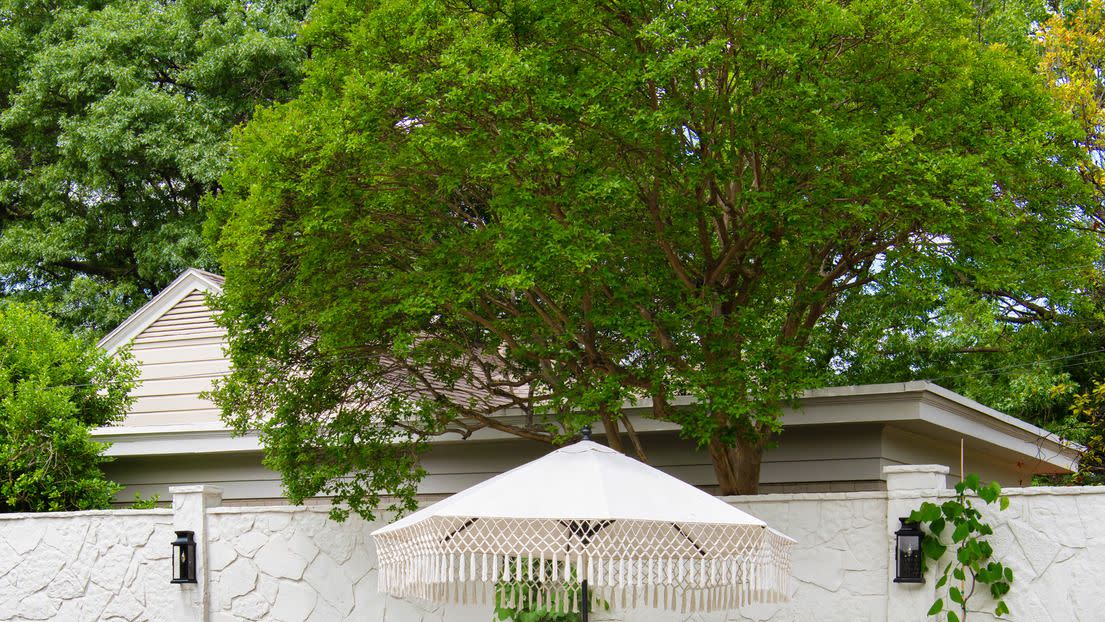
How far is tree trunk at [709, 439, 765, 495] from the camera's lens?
9156 mm

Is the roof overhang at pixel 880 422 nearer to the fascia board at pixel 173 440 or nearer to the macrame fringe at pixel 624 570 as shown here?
the fascia board at pixel 173 440

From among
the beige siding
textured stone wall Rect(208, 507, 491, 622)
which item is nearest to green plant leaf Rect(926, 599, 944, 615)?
textured stone wall Rect(208, 507, 491, 622)

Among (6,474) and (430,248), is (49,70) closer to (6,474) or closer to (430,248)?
(6,474)

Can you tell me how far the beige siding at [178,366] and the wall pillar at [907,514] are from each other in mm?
8882

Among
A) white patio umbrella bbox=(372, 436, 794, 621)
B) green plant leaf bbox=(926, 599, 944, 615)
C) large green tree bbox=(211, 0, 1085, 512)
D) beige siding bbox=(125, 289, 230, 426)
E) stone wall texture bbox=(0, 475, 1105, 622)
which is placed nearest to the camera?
white patio umbrella bbox=(372, 436, 794, 621)

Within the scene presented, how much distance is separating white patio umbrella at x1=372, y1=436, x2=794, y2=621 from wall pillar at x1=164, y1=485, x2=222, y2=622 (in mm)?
3857

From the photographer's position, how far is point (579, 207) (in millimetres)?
8062

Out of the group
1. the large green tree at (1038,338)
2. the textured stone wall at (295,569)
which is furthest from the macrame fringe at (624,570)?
the large green tree at (1038,338)

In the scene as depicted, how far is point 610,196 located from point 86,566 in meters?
5.83

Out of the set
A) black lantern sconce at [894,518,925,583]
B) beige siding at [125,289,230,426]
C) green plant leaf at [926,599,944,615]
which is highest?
beige siding at [125,289,230,426]

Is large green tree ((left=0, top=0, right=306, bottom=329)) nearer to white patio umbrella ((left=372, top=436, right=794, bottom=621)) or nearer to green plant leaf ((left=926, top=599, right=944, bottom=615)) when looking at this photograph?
white patio umbrella ((left=372, top=436, right=794, bottom=621))

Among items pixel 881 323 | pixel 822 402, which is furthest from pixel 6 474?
pixel 881 323

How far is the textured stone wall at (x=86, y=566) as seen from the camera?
9648mm

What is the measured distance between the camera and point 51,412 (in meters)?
11.4
